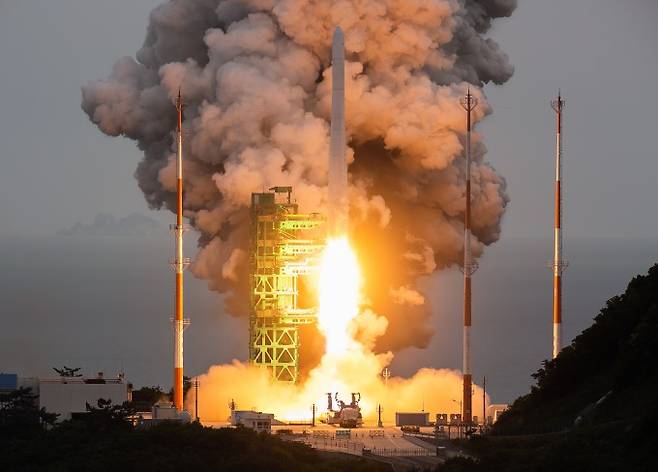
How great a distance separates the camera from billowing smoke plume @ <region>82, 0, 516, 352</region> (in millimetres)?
84938

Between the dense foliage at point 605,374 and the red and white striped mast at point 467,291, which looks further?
the red and white striped mast at point 467,291

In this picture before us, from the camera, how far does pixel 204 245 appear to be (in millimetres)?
89062

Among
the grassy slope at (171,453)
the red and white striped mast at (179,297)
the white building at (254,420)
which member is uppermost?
the red and white striped mast at (179,297)

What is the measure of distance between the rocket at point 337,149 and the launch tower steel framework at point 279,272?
1.33 metres

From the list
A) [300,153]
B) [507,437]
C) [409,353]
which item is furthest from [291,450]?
[409,353]

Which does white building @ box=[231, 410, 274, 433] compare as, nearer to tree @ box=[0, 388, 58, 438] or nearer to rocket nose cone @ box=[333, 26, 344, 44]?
tree @ box=[0, 388, 58, 438]

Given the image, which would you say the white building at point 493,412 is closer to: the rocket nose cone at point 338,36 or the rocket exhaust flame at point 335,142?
the rocket exhaust flame at point 335,142

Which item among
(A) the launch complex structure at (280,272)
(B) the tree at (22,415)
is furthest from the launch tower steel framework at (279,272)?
(B) the tree at (22,415)

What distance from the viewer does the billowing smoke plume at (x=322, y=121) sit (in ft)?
279

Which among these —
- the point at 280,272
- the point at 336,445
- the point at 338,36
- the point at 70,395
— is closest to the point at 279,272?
the point at 280,272

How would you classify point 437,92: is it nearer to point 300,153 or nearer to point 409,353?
point 300,153

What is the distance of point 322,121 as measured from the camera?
8556 cm

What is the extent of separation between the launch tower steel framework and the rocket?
1.33 m

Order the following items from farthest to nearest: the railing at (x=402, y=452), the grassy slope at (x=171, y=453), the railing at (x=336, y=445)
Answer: the railing at (x=336, y=445) → the railing at (x=402, y=452) → the grassy slope at (x=171, y=453)
